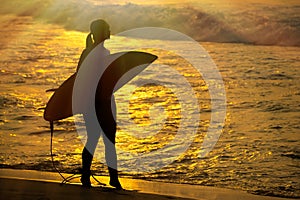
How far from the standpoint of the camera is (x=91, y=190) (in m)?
6.48

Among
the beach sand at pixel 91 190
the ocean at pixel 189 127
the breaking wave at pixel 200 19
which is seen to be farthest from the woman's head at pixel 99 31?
the breaking wave at pixel 200 19

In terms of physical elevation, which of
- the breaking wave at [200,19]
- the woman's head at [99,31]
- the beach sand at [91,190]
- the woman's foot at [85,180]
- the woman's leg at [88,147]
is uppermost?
the breaking wave at [200,19]

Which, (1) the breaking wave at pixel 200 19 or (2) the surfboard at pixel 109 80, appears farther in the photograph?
(1) the breaking wave at pixel 200 19

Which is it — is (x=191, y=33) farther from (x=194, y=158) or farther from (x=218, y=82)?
(x=194, y=158)

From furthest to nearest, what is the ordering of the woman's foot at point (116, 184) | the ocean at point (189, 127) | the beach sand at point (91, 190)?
the ocean at point (189, 127)
the woman's foot at point (116, 184)
the beach sand at point (91, 190)

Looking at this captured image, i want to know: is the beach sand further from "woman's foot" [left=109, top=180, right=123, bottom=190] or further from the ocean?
the ocean

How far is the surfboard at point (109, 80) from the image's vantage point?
21.5 ft

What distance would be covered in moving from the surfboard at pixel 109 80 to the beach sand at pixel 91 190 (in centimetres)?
72

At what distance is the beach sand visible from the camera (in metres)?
6.26

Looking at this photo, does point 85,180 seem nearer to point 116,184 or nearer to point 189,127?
point 116,184

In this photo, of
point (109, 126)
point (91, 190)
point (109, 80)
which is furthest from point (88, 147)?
point (109, 80)

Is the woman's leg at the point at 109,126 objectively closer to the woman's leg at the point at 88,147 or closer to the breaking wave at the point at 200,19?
the woman's leg at the point at 88,147

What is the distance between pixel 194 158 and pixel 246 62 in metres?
10.4

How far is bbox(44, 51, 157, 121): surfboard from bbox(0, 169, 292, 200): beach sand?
72 cm
